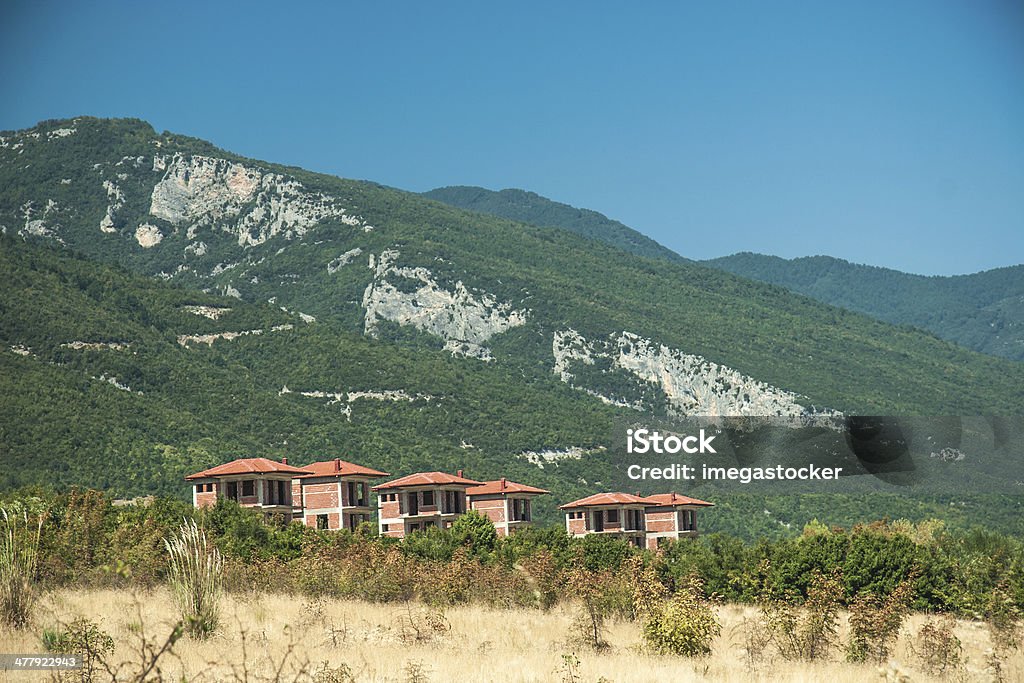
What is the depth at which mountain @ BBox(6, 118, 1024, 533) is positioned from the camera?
86.1 m

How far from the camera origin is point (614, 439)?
346 feet

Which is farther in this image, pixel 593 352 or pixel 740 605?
pixel 593 352

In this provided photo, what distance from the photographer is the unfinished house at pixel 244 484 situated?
181 ft

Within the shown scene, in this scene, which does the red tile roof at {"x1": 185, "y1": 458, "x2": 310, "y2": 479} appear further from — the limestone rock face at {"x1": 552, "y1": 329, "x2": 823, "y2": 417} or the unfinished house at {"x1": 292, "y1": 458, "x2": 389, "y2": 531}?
the limestone rock face at {"x1": 552, "y1": 329, "x2": 823, "y2": 417}

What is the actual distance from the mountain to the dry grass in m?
45.2

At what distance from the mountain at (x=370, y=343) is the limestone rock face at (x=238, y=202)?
34 centimetres

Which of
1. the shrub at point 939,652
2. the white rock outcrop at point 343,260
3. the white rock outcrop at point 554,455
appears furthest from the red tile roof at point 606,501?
the white rock outcrop at point 343,260

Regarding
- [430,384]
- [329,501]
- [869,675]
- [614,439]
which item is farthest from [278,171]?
[869,675]

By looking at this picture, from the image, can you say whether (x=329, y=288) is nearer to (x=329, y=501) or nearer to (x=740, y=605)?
(x=329, y=501)

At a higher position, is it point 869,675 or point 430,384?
point 430,384

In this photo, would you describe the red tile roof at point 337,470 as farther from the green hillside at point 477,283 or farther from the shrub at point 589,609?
the green hillside at point 477,283

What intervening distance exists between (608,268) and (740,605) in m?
134

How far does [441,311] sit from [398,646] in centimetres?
12722

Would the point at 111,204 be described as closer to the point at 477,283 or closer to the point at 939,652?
the point at 477,283
